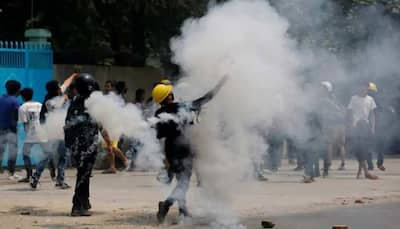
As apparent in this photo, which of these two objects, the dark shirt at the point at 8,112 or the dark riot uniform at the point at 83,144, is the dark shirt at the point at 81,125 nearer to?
the dark riot uniform at the point at 83,144

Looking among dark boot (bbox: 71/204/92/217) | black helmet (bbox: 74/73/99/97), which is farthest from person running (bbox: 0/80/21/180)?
dark boot (bbox: 71/204/92/217)

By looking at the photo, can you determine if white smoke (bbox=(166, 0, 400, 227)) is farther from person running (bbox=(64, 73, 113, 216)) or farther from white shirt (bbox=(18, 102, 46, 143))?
white shirt (bbox=(18, 102, 46, 143))

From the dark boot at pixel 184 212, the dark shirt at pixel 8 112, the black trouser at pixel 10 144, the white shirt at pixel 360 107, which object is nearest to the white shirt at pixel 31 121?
the dark shirt at pixel 8 112

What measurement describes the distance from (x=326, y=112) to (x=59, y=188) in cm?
499

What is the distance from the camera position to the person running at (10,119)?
14516 millimetres

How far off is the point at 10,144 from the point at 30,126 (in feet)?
4.31

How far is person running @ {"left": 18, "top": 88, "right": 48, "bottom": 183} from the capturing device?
13578 millimetres

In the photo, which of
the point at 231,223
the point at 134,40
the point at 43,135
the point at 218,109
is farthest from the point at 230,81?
the point at 134,40

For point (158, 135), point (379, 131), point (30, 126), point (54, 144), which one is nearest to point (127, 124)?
point (158, 135)

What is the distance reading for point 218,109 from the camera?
370 inches

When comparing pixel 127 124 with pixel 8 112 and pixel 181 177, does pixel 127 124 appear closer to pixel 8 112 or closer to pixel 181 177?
pixel 181 177

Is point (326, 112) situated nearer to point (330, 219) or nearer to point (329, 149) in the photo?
point (329, 149)

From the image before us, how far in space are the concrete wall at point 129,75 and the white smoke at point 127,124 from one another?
A: 8.03m

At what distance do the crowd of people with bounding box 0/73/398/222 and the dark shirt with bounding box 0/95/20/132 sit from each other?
2 centimetres
